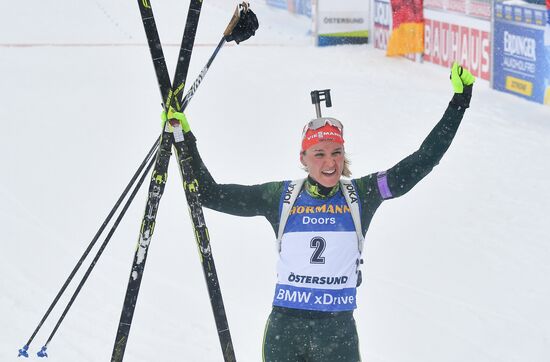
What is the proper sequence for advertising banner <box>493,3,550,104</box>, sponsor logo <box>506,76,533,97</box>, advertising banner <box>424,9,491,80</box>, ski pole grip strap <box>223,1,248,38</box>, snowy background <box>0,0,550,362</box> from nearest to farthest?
1. ski pole grip strap <box>223,1,248,38</box>
2. snowy background <box>0,0,550,362</box>
3. advertising banner <box>493,3,550,104</box>
4. sponsor logo <box>506,76,533,97</box>
5. advertising banner <box>424,9,491,80</box>

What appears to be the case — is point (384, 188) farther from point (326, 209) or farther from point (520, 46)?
point (520, 46)

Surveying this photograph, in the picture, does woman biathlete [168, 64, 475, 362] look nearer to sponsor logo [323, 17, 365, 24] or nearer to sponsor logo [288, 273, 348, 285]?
sponsor logo [288, 273, 348, 285]

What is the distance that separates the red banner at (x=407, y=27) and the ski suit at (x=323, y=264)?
13151 millimetres

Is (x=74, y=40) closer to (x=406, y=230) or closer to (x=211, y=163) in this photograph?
(x=211, y=163)

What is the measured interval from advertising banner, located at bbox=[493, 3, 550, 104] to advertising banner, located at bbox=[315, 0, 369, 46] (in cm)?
539

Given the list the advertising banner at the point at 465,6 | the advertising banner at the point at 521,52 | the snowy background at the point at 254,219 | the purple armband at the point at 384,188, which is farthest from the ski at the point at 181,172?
the advertising banner at the point at 465,6

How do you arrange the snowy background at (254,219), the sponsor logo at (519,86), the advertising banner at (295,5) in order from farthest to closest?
1. the advertising banner at (295,5)
2. the sponsor logo at (519,86)
3. the snowy background at (254,219)

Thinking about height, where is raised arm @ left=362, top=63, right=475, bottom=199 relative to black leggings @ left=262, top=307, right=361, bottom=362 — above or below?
above

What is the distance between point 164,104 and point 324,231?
3.15 ft

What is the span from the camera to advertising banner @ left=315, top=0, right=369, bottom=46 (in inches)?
778

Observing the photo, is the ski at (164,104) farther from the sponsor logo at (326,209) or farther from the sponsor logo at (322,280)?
the sponsor logo at (322,280)

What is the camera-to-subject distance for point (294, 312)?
4.36 m

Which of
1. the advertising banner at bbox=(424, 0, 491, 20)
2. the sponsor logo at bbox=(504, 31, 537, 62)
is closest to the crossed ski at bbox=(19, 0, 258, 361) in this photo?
the sponsor logo at bbox=(504, 31, 537, 62)

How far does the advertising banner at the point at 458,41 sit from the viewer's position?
15.0 m
